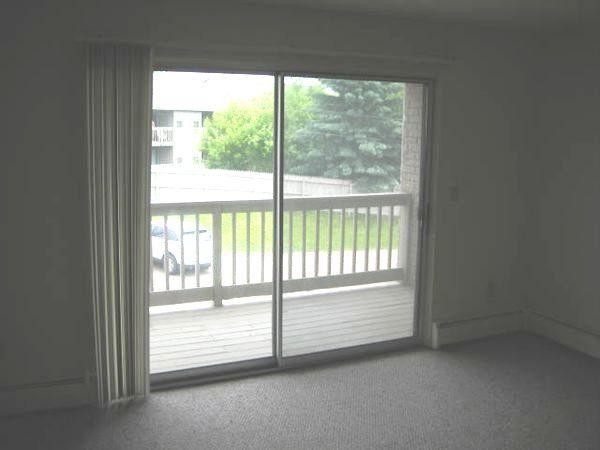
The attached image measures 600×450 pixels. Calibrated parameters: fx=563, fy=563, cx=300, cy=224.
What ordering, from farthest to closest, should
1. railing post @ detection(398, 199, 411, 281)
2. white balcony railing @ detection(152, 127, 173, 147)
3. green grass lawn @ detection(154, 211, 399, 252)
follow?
railing post @ detection(398, 199, 411, 281), green grass lawn @ detection(154, 211, 399, 252), white balcony railing @ detection(152, 127, 173, 147)

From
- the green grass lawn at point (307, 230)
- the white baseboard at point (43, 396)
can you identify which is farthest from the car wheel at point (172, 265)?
the white baseboard at point (43, 396)

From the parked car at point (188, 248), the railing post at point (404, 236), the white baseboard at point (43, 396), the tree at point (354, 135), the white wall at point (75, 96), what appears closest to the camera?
the white wall at point (75, 96)

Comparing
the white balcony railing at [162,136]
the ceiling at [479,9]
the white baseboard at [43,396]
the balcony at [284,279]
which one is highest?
the ceiling at [479,9]

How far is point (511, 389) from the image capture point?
3.49 metres

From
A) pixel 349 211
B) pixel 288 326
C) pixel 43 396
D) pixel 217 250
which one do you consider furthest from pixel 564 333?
pixel 43 396

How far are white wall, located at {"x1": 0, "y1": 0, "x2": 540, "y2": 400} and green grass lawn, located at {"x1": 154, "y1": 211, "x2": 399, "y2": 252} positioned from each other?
1.49 feet

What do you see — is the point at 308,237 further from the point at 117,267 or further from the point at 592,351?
the point at 592,351

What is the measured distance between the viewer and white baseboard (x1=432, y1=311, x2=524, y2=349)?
163 inches

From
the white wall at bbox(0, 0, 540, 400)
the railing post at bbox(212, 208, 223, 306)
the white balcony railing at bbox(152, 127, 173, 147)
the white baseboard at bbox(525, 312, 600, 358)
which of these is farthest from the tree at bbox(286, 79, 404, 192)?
the white baseboard at bbox(525, 312, 600, 358)

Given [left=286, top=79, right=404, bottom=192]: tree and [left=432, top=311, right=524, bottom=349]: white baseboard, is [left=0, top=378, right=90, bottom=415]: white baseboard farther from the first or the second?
[left=432, top=311, right=524, bottom=349]: white baseboard

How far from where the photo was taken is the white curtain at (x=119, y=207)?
2965 mm

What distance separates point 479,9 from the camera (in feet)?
11.0

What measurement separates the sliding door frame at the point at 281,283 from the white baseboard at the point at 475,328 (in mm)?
135

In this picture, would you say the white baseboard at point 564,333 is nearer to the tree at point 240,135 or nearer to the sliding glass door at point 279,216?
the sliding glass door at point 279,216
